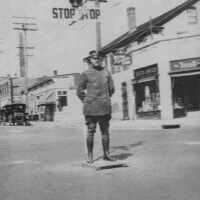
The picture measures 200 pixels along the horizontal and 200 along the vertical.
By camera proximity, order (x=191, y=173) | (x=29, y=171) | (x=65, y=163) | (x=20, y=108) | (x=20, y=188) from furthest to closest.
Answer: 1. (x=20, y=108)
2. (x=65, y=163)
3. (x=29, y=171)
4. (x=191, y=173)
5. (x=20, y=188)

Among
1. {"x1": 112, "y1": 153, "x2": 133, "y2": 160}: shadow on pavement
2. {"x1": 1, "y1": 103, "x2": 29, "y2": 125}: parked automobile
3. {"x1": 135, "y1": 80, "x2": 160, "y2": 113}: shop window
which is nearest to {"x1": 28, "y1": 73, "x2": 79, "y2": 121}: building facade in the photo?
{"x1": 1, "y1": 103, "x2": 29, "y2": 125}: parked automobile

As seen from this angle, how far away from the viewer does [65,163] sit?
7.71 metres

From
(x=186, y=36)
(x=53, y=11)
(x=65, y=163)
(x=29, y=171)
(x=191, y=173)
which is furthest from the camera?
(x=186, y=36)

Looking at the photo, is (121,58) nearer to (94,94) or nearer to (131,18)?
(131,18)

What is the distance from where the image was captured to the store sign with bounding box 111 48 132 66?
101ft

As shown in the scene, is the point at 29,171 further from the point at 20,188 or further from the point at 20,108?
the point at 20,108

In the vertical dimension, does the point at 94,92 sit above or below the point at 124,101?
below

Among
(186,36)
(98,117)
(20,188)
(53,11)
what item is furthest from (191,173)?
(186,36)

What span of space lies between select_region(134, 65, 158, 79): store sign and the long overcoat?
20110mm

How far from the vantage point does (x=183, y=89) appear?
26.2 m

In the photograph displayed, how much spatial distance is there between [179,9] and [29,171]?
20934 millimetres

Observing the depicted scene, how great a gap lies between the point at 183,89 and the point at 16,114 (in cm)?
1377

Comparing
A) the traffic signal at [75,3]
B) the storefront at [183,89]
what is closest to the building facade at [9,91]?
the storefront at [183,89]

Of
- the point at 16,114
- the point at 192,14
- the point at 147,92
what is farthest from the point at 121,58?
the point at 16,114
